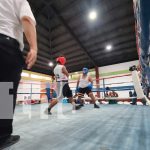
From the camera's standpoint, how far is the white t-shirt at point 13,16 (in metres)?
0.63

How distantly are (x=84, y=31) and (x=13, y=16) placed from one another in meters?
7.89

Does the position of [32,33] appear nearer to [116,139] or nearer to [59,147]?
[59,147]

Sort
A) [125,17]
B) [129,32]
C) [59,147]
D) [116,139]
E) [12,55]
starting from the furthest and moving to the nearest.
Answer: [129,32]
[125,17]
[116,139]
[59,147]
[12,55]

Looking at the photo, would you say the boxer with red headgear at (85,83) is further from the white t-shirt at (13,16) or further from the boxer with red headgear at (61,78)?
the white t-shirt at (13,16)

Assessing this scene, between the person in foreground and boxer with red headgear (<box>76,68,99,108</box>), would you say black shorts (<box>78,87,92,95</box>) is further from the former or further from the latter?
the person in foreground

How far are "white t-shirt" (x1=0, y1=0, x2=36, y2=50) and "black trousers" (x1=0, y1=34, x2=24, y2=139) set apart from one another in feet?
0.14

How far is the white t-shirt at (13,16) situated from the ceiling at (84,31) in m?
6.44

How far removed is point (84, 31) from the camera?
8.15 m

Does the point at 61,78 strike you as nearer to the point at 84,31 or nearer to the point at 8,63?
the point at 8,63

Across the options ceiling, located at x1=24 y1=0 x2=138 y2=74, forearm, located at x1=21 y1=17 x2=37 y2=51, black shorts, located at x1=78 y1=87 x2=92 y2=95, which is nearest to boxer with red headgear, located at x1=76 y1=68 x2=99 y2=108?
black shorts, located at x1=78 y1=87 x2=92 y2=95

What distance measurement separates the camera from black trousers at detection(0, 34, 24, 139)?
59cm

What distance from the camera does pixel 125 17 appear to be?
6.90 metres

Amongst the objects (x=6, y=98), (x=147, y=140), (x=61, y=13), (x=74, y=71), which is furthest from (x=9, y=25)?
(x=74, y=71)

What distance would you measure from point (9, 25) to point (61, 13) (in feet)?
23.7
